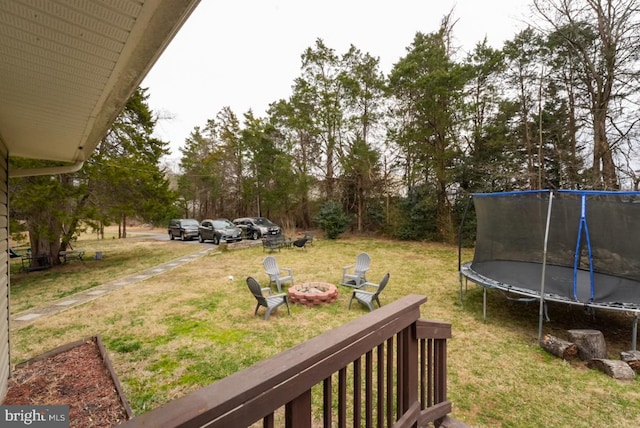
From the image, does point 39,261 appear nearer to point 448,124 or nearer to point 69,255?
point 69,255

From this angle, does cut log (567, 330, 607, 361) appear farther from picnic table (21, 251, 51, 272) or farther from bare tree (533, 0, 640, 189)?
picnic table (21, 251, 51, 272)

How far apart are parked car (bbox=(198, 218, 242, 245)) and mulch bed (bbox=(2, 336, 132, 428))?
1118 centimetres

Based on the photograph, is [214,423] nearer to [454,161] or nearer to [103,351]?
[103,351]

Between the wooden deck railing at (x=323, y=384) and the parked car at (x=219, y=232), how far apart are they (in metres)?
14.0

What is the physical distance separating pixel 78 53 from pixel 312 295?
5.09 metres

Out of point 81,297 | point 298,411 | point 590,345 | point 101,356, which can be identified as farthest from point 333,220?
point 298,411

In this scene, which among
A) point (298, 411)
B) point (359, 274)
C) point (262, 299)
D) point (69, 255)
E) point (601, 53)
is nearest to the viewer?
point (298, 411)

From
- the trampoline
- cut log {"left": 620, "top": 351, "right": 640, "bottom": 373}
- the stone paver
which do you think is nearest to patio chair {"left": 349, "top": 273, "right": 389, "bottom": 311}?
the trampoline

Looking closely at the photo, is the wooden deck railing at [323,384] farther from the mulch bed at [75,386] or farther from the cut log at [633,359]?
the cut log at [633,359]

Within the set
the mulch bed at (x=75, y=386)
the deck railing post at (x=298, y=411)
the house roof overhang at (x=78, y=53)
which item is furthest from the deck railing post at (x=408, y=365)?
the mulch bed at (x=75, y=386)

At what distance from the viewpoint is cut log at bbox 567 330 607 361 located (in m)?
3.74

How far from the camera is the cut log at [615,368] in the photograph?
3381mm

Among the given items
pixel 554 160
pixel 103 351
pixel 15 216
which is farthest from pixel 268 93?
pixel 103 351

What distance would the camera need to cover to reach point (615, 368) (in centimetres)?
344
